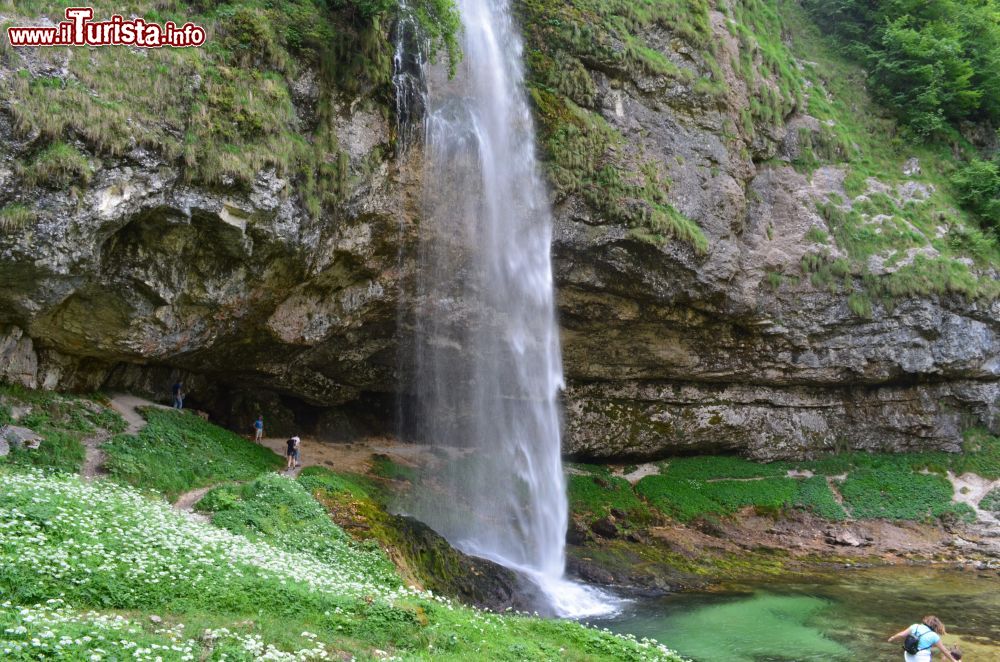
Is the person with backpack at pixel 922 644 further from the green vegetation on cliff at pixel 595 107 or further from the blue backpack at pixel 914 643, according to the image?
the green vegetation on cliff at pixel 595 107

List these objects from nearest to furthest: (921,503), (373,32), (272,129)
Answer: (272,129)
(373,32)
(921,503)

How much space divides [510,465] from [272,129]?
11815mm

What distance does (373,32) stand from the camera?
57.2 ft

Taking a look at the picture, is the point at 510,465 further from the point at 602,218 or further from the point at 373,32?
the point at 373,32

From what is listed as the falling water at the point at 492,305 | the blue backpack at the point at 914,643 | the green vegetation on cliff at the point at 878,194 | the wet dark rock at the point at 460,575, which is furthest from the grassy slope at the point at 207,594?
→ the green vegetation on cliff at the point at 878,194

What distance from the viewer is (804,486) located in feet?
83.8

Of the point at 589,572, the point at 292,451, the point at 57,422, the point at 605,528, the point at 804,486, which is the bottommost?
the point at 589,572

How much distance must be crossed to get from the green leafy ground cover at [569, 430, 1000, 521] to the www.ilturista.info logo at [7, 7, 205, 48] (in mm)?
16834

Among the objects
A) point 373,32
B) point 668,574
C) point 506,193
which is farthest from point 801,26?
point 668,574

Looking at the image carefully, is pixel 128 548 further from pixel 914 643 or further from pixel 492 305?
pixel 492 305

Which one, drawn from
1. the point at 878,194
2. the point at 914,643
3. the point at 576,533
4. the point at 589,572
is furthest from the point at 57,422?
the point at 878,194

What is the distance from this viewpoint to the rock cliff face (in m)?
14.9

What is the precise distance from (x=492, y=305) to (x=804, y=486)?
13.5 m

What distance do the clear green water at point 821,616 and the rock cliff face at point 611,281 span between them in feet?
26.4
